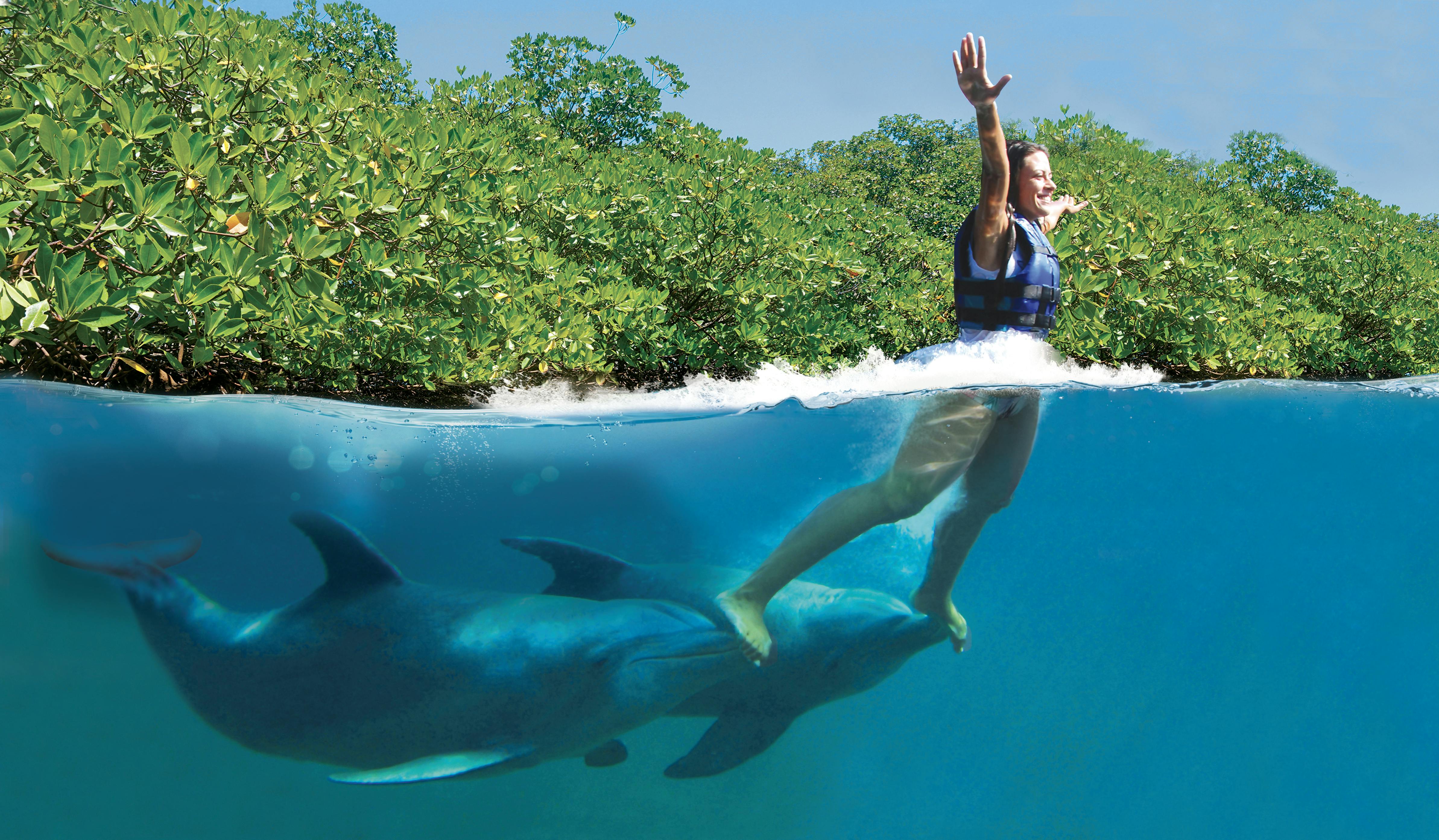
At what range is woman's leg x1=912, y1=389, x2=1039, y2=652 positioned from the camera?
5.23 meters

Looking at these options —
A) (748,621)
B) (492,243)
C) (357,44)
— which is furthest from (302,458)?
(357,44)

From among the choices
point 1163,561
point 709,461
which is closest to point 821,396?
point 709,461

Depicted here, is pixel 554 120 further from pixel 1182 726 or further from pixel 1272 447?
pixel 1182 726

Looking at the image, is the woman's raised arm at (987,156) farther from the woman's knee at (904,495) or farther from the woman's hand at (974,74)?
the woman's knee at (904,495)

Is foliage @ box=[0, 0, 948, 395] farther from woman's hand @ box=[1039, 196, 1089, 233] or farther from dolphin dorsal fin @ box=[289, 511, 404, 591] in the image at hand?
woman's hand @ box=[1039, 196, 1089, 233]

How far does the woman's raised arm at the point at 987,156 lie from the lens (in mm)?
3311

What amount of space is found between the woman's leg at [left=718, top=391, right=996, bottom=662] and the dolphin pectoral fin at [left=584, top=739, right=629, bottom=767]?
1.39m

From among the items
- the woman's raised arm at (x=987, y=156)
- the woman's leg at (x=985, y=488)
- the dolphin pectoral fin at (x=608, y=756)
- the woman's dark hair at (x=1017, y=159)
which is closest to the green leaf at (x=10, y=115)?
the woman's raised arm at (x=987, y=156)

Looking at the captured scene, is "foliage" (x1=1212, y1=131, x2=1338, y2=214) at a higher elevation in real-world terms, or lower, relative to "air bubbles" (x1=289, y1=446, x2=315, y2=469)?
higher

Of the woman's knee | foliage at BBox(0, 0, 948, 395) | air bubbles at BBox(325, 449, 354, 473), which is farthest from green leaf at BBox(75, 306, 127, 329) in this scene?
the woman's knee

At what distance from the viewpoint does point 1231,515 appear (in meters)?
9.75

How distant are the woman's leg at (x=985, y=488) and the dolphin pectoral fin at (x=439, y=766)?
10.4ft

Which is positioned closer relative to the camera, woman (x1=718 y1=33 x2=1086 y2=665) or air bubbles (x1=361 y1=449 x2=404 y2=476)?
woman (x1=718 y1=33 x2=1086 y2=665)

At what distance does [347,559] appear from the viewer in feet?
15.1
